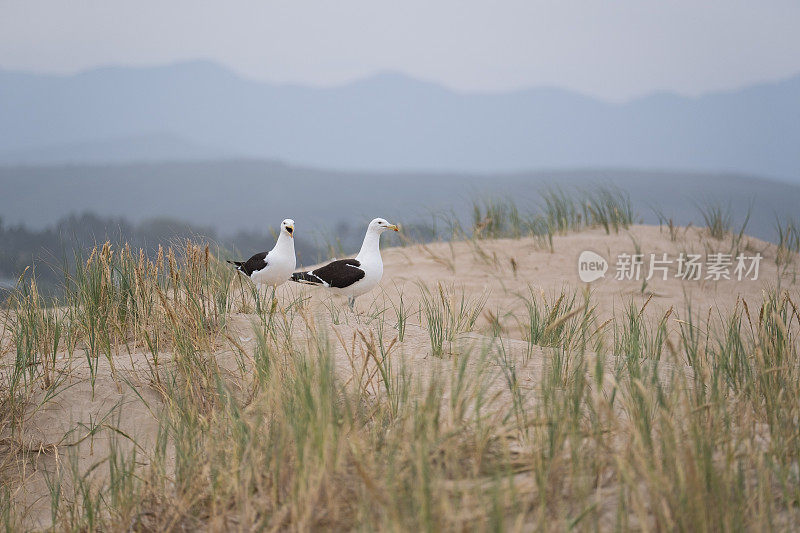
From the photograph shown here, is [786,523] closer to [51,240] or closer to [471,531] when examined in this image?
[471,531]

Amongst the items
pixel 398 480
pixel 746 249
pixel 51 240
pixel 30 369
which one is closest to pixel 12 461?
pixel 30 369

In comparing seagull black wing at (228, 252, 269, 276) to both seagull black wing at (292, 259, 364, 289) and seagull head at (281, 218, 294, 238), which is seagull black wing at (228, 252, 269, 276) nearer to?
seagull head at (281, 218, 294, 238)

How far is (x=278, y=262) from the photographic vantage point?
4.09 metres

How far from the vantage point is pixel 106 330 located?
376 centimetres

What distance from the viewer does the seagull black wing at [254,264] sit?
4.14 meters

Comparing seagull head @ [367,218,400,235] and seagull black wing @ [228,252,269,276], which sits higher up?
seagull head @ [367,218,400,235]

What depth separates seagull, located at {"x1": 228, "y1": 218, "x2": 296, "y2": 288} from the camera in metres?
4.09

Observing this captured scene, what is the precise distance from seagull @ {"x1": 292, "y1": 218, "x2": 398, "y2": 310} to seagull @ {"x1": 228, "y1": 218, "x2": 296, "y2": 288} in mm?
261

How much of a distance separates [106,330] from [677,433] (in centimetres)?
273

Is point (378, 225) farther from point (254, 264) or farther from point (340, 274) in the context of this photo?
point (254, 264)

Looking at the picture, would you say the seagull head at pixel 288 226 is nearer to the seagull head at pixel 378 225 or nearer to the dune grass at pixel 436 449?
the seagull head at pixel 378 225

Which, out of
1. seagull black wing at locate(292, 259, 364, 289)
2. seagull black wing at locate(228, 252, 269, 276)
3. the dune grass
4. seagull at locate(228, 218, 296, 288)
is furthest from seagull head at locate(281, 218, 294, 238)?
the dune grass

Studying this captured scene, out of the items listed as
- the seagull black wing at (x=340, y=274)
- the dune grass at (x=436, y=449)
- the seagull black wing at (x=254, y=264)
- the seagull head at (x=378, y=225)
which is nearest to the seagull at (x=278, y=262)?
the seagull black wing at (x=254, y=264)

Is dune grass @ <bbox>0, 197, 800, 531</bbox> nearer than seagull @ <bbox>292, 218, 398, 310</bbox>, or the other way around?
dune grass @ <bbox>0, 197, 800, 531</bbox>
